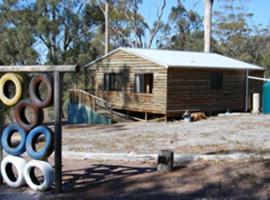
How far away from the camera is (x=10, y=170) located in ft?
24.7

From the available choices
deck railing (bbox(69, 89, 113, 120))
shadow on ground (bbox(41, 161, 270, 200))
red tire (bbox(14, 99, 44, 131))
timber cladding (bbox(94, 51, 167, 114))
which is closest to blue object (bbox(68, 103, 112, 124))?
deck railing (bbox(69, 89, 113, 120))

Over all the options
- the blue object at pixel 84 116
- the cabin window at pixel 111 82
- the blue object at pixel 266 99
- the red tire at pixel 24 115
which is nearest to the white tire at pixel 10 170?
the red tire at pixel 24 115

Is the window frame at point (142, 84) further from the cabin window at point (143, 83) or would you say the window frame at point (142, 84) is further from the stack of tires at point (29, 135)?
the stack of tires at point (29, 135)

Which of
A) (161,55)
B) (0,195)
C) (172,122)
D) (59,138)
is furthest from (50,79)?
(161,55)

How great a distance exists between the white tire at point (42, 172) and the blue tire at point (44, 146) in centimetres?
10

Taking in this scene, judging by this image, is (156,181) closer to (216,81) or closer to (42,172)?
(42,172)

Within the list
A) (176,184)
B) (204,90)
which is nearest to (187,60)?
(204,90)

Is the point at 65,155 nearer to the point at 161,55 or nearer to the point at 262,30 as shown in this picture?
the point at 161,55

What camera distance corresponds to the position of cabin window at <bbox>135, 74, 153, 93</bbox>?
2441 centimetres

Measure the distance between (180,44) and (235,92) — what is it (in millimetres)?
25675

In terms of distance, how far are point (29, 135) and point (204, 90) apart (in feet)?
57.0

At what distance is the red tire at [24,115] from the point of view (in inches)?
282

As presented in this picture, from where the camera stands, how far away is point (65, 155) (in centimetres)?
1038

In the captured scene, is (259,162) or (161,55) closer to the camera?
(259,162)
